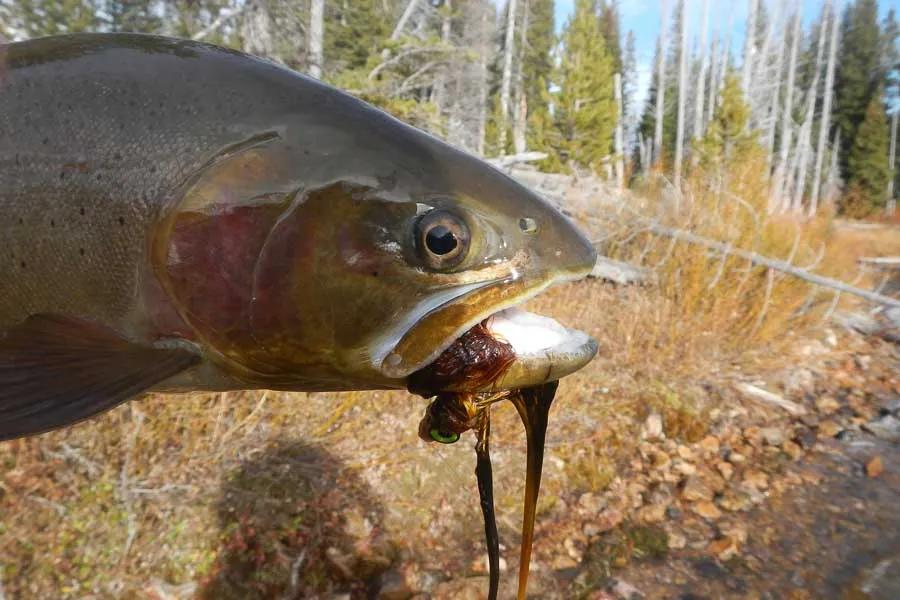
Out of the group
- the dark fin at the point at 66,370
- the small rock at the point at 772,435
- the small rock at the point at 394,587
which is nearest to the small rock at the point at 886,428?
the small rock at the point at 772,435

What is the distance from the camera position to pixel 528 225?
1334mm

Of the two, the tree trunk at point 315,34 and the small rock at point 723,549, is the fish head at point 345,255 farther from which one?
the tree trunk at point 315,34

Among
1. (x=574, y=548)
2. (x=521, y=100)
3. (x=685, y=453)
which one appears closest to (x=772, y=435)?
A: (x=685, y=453)

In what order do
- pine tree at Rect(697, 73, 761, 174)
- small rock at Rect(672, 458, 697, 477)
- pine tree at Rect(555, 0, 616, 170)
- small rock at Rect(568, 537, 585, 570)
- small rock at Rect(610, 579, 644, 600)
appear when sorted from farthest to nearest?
pine tree at Rect(555, 0, 616, 170) < pine tree at Rect(697, 73, 761, 174) < small rock at Rect(672, 458, 697, 477) < small rock at Rect(568, 537, 585, 570) < small rock at Rect(610, 579, 644, 600)

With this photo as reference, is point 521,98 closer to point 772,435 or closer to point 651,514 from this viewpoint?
point 772,435

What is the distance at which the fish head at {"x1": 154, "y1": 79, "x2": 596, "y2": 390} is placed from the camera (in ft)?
4.16

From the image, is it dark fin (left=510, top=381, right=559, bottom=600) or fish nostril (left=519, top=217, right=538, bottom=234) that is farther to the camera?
dark fin (left=510, top=381, right=559, bottom=600)

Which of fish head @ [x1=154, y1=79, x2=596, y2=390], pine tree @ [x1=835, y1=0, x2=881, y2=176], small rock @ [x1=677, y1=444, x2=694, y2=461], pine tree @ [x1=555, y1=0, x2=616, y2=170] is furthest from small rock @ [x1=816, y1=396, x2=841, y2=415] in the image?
pine tree @ [x1=835, y1=0, x2=881, y2=176]

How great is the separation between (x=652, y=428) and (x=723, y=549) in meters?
1.70

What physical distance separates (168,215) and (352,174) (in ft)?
1.50

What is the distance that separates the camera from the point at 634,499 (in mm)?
5242

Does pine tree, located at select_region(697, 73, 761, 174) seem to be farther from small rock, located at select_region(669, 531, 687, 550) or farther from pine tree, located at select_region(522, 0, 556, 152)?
small rock, located at select_region(669, 531, 687, 550)

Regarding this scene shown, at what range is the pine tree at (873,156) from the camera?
36888 mm

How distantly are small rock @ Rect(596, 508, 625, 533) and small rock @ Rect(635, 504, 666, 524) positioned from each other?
19cm
